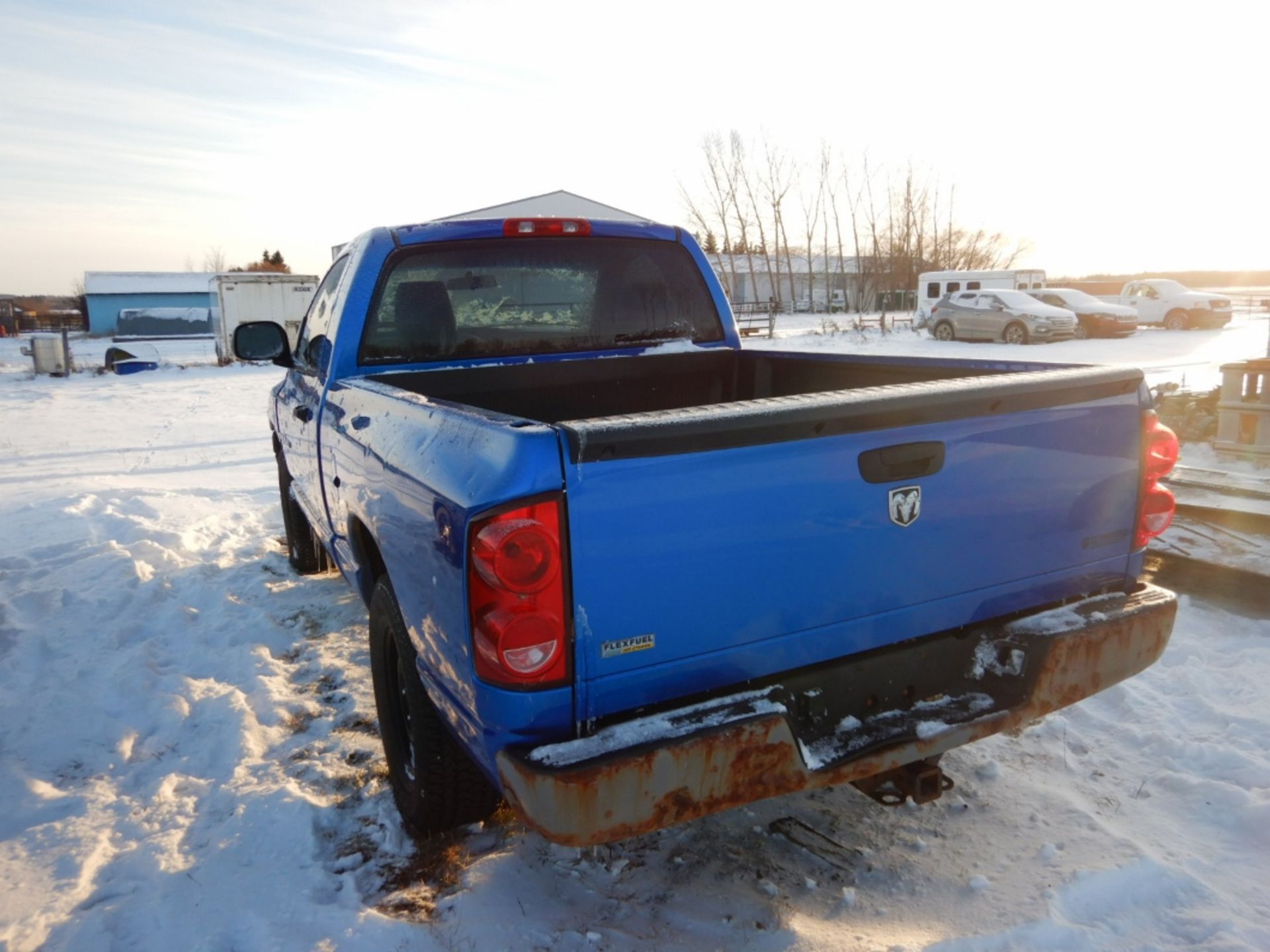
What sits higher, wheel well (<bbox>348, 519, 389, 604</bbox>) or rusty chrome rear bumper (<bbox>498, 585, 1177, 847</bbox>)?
wheel well (<bbox>348, 519, 389, 604</bbox>)

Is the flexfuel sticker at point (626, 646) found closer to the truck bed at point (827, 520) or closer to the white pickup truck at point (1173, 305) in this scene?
the truck bed at point (827, 520)

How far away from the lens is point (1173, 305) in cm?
2917

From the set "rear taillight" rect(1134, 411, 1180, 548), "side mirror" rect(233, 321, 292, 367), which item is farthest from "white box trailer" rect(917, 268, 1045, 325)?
"rear taillight" rect(1134, 411, 1180, 548)

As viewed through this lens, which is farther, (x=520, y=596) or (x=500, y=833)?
(x=500, y=833)

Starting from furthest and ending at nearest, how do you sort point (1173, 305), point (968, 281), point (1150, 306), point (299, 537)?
point (968, 281), point (1150, 306), point (1173, 305), point (299, 537)

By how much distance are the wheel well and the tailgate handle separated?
178cm

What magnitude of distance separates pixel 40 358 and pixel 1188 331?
33.2m

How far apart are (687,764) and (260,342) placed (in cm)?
373

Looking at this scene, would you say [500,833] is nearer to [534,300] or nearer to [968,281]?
[534,300]

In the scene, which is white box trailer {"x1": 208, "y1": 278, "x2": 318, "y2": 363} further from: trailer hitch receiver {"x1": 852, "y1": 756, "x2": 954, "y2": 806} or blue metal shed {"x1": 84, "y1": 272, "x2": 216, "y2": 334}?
blue metal shed {"x1": 84, "y1": 272, "x2": 216, "y2": 334}

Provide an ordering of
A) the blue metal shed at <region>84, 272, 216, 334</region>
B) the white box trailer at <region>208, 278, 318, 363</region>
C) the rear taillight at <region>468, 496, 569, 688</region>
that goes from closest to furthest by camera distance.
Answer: the rear taillight at <region>468, 496, 569, 688</region>, the white box trailer at <region>208, 278, 318, 363</region>, the blue metal shed at <region>84, 272, 216, 334</region>

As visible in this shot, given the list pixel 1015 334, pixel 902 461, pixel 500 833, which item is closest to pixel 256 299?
pixel 1015 334

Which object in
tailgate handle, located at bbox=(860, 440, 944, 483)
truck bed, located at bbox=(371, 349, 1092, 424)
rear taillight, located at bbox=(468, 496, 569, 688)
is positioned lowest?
rear taillight, located at bbox=(468, 496, 569, 688)

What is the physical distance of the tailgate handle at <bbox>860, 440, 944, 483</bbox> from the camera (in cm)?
228
